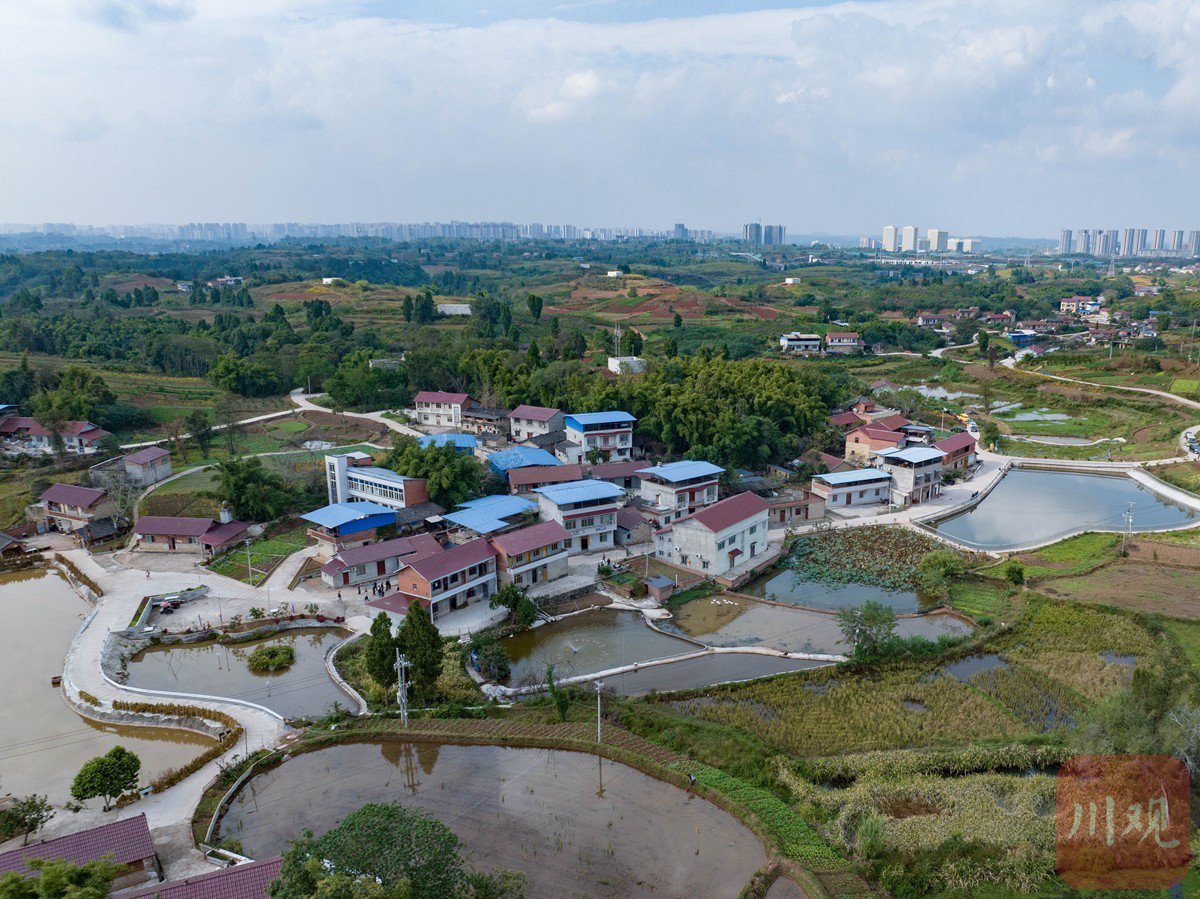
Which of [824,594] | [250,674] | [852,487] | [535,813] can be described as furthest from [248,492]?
[852,487]

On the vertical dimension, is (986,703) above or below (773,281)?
below

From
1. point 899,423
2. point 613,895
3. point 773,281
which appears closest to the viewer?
point 613,895

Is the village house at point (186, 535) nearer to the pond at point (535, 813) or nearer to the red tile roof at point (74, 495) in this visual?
the red tile roof at point (74, 495)

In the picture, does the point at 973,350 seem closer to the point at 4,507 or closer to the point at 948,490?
the point at 948,490

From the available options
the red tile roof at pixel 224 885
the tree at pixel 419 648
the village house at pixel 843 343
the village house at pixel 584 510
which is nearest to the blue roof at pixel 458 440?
the village house at pixel 584 510

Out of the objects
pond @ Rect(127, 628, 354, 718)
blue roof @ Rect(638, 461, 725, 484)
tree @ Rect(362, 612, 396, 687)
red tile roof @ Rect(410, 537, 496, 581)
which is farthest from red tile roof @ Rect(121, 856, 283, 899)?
blue roof @ Rect(638, 461, 725, 484)

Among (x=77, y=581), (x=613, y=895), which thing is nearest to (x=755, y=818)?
(x=613, y=895)
